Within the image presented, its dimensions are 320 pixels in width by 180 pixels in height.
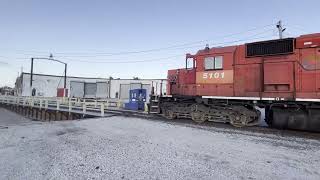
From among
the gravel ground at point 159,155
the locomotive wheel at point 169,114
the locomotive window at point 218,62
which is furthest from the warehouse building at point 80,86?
the gravel ground at point 159,155

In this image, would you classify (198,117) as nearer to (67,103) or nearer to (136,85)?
(67,103)

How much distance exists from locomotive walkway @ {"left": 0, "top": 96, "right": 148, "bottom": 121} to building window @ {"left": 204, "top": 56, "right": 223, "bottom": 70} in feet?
19.1

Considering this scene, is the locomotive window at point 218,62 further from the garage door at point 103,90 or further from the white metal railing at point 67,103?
the garage door at point 103,90

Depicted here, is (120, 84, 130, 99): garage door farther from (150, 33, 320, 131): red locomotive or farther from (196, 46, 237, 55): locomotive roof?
(196, 46, 237, 55): locomotive roof

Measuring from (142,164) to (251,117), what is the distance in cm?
746

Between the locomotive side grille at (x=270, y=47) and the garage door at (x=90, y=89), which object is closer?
the locomotive side grille at (x=270, y=47)

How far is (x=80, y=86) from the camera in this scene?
65688 millimetres

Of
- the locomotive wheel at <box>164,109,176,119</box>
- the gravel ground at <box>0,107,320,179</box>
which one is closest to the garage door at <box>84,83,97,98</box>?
the locomotive wheel at <box>164,109,176,119</box>

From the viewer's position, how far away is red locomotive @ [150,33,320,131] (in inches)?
439

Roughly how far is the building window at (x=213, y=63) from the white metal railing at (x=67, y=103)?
9.08m

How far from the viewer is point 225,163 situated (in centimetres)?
688

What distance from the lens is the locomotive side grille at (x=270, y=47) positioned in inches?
461

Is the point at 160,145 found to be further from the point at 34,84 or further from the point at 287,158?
the point at 34,84

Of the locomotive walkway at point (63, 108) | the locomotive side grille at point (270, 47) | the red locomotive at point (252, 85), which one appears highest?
the locomotive side grille at point (270, 47)
